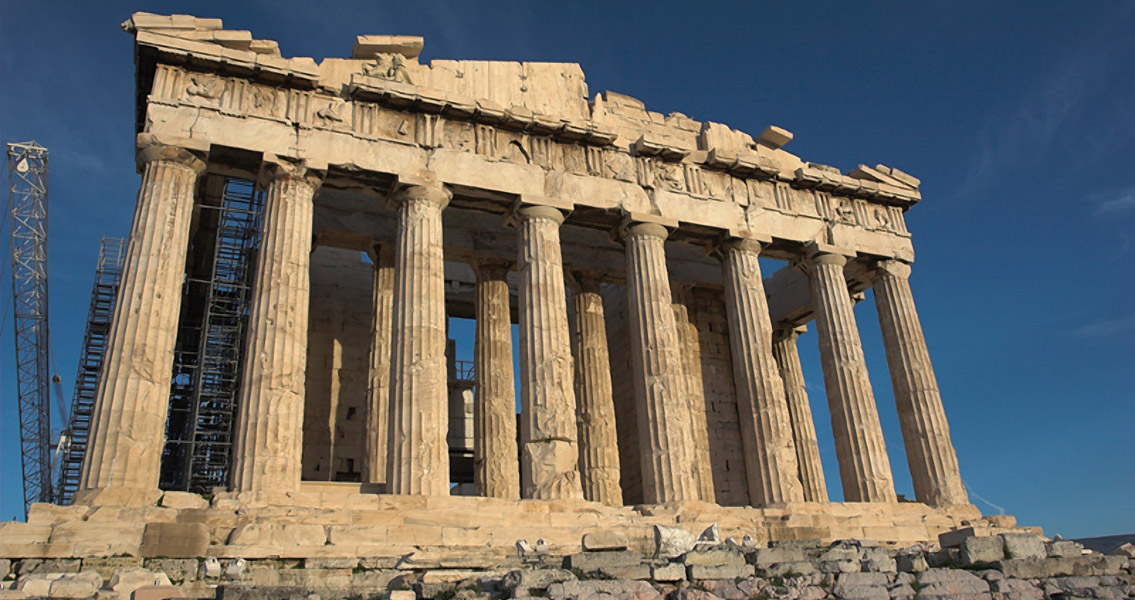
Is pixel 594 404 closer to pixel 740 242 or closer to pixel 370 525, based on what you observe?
pixel 740 242

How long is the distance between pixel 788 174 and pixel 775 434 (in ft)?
24.7

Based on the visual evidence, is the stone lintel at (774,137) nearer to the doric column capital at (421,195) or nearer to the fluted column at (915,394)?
the fluted column at (915,394)

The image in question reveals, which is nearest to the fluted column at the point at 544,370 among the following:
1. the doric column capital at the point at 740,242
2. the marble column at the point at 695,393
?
the doric column capital at the point at 740,242

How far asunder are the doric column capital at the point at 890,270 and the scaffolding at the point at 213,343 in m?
17.1

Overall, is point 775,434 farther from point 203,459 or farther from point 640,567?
point 203,459

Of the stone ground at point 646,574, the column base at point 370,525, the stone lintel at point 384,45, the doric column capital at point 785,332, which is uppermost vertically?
the stone lintel at point 384,45

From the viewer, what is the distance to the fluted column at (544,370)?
1706cm

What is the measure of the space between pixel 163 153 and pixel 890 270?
A: 1826 cm

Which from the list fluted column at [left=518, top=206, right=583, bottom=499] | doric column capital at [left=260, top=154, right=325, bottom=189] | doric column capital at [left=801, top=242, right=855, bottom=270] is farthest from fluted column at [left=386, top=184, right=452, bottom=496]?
doric column capital at [left=801, top=242, right=855, bottom=270]

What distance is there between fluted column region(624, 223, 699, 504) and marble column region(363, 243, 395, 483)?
222 inches

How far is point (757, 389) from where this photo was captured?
20250 mm

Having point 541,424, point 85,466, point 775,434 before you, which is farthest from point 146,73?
point 775,434

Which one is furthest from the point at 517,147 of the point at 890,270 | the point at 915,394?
the point at 915,394

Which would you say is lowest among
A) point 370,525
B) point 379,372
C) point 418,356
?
point 370,525
